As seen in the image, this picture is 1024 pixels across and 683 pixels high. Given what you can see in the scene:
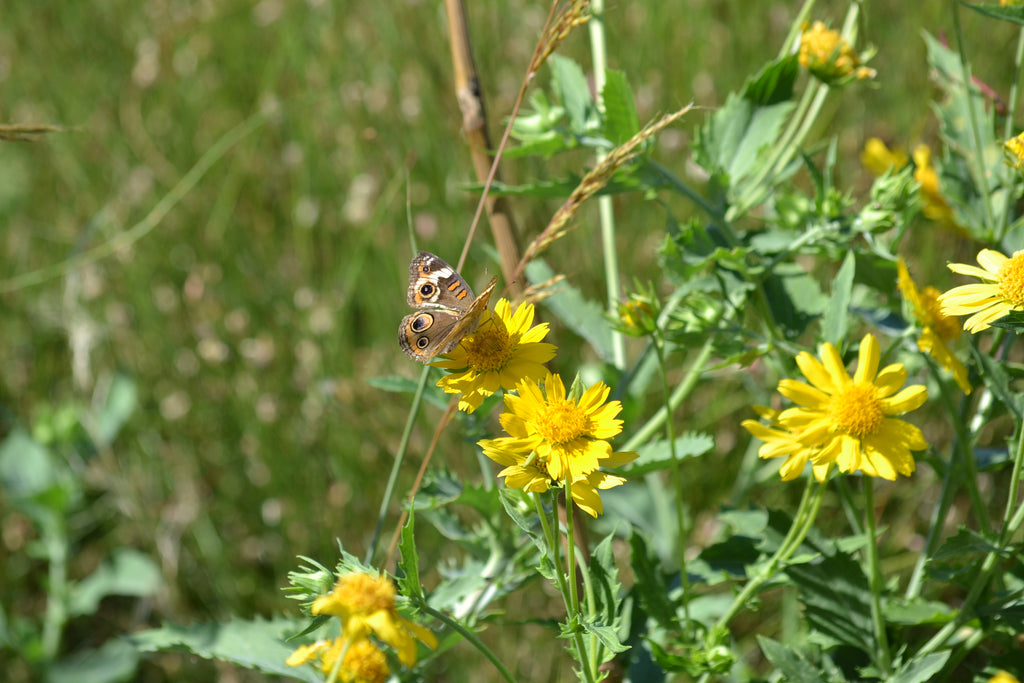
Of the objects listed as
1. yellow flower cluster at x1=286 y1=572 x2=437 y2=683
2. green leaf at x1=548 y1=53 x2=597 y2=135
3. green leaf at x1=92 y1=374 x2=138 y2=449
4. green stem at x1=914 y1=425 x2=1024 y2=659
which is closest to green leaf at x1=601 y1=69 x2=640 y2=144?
green leaf at x1=548 y1=53 x2=597 y2=135

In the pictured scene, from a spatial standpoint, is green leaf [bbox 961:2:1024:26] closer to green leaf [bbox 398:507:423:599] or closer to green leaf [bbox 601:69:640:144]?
green leaf [bbox 601:69:640:144]

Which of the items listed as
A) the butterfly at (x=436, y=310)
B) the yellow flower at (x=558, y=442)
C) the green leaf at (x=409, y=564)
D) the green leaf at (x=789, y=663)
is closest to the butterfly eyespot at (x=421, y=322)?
the butterfly at (x=436, y=310)

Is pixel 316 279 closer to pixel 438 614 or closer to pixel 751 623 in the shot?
pixel 751 623

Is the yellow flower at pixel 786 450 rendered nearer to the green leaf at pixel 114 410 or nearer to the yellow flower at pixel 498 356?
the yellow flower at pixel 498 356

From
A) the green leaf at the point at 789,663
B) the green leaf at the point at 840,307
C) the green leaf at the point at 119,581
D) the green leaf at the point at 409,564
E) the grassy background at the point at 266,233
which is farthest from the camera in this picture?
the grassy background at the point at 266,233

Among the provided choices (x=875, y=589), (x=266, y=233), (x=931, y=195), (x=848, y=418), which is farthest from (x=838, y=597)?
(x=266, y=233)

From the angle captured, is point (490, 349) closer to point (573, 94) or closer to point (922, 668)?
point (573, 94)
